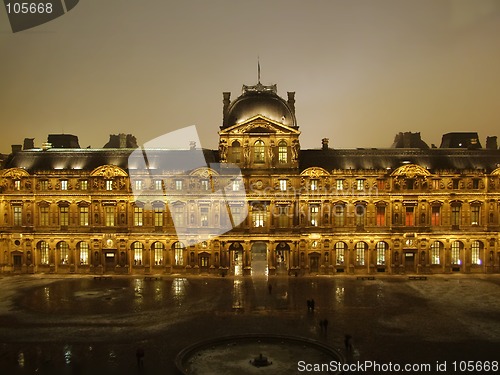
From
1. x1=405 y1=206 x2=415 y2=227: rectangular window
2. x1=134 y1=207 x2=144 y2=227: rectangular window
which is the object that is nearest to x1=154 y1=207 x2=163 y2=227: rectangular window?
x1=134 y1=207 x2=144 y2=227: rectangular window

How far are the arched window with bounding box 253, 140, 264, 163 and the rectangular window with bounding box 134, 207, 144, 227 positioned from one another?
1457 cm

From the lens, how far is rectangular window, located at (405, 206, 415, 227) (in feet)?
201

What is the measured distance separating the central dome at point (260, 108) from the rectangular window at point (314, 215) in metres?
10.5

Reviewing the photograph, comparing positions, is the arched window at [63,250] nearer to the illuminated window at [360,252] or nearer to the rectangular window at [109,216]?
the rectangular window at [109,216]

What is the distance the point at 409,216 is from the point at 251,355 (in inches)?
1407

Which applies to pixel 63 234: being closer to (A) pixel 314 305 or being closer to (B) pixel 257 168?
(B) pixel 257 168

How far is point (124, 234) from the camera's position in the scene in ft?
200

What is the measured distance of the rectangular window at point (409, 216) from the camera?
2408 inches

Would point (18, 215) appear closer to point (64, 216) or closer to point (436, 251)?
point (64, 216)

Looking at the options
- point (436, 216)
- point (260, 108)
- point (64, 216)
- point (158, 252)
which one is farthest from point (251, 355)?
point (64, 216)

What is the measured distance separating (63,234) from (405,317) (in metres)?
39.7

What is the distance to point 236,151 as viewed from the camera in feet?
201

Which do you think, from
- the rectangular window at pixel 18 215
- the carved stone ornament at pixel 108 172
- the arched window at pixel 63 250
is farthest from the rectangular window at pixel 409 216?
the rectangular window at pixel 18 215

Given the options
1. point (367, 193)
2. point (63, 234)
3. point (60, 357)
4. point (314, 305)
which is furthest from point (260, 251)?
point (60, 357)
